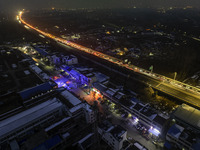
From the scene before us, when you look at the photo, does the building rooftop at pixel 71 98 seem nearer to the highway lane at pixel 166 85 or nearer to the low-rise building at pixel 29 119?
the low-rise building at pixel 29 119

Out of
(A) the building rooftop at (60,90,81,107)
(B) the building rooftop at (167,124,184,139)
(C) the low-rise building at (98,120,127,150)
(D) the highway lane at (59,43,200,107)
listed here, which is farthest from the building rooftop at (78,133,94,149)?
(D) the highway lane at (59,43,200,107)

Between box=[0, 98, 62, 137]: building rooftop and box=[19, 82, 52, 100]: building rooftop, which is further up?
box=[19, 82, 52, 100]: building rooftop

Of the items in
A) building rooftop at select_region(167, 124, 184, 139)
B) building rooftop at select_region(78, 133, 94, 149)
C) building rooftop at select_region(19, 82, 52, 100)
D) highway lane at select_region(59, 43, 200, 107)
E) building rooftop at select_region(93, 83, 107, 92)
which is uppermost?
building rooftop at select_region(19, 82, 52, 100)

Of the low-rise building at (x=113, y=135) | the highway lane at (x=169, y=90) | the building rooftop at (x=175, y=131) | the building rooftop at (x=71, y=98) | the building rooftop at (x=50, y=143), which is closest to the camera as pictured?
the low-rise building at (x=113, y=135)

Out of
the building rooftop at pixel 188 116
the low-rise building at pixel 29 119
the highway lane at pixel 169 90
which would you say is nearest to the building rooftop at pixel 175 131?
the building rooftop at pixel 188 116

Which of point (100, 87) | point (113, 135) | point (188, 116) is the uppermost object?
point (113, 135)

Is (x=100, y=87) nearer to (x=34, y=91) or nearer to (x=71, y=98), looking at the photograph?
(x=71, y=98)

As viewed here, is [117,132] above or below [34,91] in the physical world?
below

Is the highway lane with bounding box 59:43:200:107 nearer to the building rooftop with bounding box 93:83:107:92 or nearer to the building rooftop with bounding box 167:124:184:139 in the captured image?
the building rooftop with bounding box 167:124:184:139

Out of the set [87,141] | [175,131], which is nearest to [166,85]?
[175,131]

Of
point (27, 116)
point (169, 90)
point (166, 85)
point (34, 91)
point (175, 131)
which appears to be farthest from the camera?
point (166, 85)
